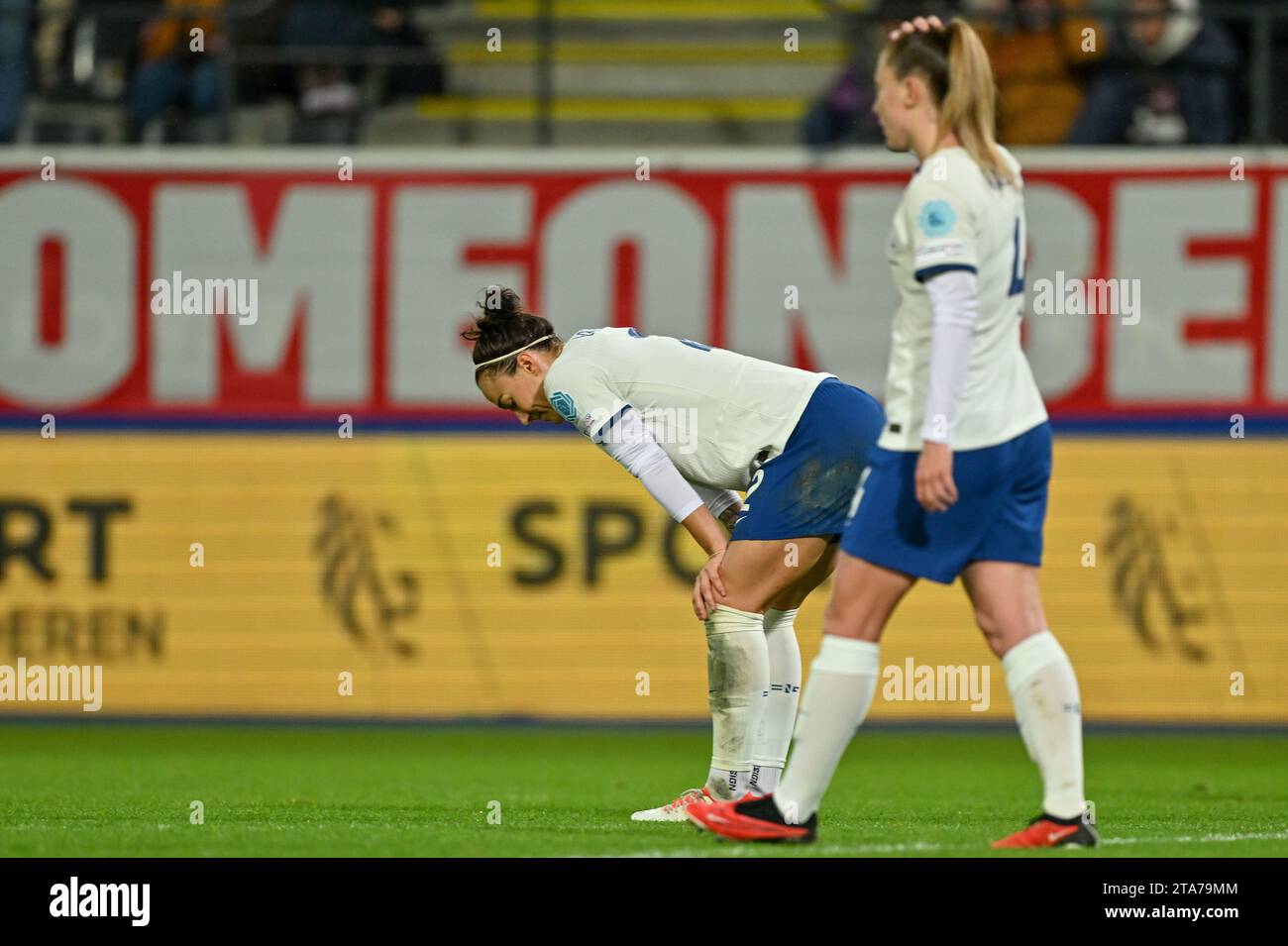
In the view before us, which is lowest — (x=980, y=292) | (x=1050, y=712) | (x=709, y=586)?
(x=1050, y=712)

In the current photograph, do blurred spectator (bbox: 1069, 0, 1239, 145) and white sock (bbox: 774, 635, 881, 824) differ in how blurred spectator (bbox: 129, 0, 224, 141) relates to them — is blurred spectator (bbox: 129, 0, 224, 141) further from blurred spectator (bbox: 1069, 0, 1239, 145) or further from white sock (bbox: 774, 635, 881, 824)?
white sock (bbox: 774, 635, 881, 824)

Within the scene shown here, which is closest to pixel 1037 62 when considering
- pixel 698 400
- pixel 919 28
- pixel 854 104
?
pixel 854 104

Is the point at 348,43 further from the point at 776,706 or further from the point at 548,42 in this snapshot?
the point at 776,706

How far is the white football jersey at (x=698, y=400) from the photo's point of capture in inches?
251

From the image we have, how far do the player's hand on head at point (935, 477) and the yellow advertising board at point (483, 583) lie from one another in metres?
7.65

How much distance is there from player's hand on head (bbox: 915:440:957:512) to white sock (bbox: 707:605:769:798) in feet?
4.72

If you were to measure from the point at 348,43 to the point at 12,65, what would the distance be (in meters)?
2.45

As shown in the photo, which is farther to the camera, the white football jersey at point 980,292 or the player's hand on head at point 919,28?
the player's hand on head at point 919,28

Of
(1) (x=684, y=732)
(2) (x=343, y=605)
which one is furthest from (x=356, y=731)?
(1) (x=684, y=732)

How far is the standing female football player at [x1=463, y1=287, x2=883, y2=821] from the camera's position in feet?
20.6

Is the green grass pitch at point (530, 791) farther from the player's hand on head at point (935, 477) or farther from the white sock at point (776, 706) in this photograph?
the player's hand on head at point (935, 477)

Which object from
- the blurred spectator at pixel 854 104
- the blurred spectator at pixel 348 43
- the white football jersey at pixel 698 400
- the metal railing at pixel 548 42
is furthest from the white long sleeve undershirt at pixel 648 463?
the blurred spectator at pixel 348 43

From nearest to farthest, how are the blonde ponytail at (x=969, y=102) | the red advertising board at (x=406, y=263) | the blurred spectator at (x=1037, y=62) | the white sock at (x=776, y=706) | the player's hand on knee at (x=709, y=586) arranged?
the blonde ponytail at (x=969, y=102), the player's hand on knee at (x=709, y=586), the white sock at (x=776, y=706), the red advertising board at (x=406, y=263), the blurred spectator at (x=1037, y=62)

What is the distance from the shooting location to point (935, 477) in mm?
5059
